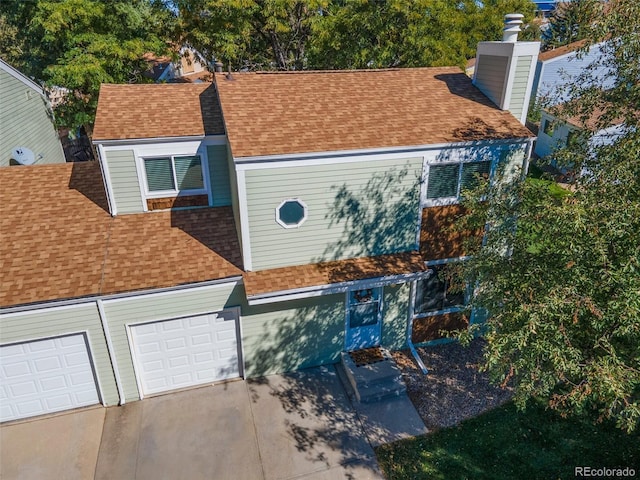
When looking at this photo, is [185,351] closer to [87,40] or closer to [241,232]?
[241,232]

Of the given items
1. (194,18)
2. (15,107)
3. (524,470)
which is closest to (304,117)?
(524,470)

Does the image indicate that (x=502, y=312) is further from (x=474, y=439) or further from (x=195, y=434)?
(x=195, y=434)

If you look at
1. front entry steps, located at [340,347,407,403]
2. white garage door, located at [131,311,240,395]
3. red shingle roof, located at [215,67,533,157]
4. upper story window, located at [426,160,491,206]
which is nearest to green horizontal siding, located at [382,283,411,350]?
front entry steps, located at [340,347,407,403]

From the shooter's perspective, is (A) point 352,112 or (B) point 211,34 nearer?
(A) point 352,112

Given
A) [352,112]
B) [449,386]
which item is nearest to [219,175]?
[352,112]

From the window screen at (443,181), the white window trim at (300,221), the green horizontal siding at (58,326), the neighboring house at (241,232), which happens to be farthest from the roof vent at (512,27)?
the green horizontal siding at (58,326)
